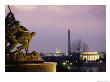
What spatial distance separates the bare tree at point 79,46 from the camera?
5.66 m

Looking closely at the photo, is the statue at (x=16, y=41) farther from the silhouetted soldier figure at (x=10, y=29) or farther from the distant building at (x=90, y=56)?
the distant building at (x=90, y=56)

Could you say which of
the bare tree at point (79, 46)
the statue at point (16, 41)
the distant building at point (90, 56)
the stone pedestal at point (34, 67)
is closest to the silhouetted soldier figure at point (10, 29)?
the statue at point (16, 41)

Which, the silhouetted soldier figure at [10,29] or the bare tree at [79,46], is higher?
the silhouetted soldier figure at [10,29]

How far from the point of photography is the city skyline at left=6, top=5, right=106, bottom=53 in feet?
18.6

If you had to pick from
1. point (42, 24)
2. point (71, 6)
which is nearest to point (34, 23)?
point (42, 24)

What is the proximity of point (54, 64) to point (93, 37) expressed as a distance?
498 mm

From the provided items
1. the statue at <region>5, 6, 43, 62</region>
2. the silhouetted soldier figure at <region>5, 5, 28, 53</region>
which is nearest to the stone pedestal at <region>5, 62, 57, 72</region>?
the statue at <region>5, 6, 43, 62</region>

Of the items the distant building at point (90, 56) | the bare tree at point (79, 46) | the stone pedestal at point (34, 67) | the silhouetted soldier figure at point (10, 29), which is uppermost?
the silhouetted soldier figure at point (10, 29)

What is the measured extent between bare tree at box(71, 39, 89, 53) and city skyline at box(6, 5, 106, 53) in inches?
1.5

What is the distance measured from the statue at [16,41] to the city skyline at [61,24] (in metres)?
0.05
